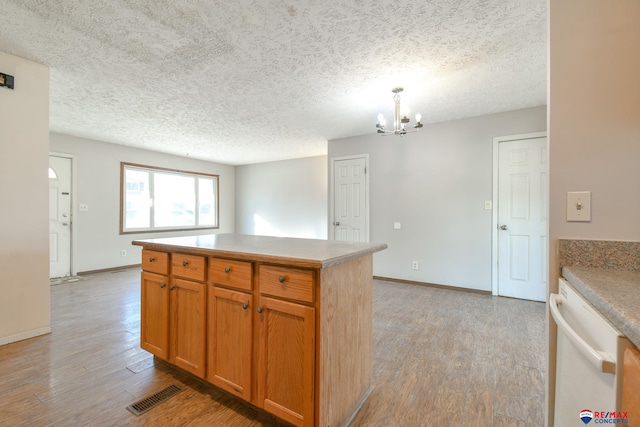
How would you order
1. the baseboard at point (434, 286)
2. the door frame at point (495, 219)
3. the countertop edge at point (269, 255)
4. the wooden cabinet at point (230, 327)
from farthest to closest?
1. the baseboard at point (434, 286)
2. the door frame at point (495, 219)
3. the wooden cabinet at point (230, 327)
4. the countertop edge at point (269, 255)

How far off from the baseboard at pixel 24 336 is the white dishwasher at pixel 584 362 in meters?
3.76

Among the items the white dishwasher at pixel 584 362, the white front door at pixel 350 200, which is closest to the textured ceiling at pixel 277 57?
the white front door at pixel 350 200

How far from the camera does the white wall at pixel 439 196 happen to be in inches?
146

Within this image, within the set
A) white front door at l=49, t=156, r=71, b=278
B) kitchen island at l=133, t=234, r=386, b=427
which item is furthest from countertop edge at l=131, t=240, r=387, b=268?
white front door at l=49, t=156, r=71, b=278

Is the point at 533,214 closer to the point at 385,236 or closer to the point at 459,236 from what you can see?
the point at 459,236

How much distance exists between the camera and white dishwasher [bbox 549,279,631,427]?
0.67 meters

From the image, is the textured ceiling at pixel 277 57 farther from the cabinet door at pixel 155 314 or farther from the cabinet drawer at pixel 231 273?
the cabinet door at pixel 155 314

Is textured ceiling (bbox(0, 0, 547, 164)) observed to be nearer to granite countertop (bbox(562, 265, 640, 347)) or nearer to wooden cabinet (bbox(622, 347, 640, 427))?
granite countertop (bbox(562, 265, 640, 347))

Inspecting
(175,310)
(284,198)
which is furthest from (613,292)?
(284,198)

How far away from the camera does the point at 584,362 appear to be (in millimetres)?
825

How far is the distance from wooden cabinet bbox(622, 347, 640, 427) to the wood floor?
1.08 metres

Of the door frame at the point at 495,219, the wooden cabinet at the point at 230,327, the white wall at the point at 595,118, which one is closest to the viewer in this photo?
the white wall at the point at 595,118

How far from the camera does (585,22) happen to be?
3.72ft

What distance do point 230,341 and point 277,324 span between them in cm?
38
